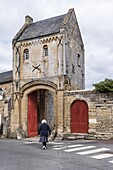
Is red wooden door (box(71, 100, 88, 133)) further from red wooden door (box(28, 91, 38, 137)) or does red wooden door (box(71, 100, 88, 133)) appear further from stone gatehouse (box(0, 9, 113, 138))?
red wooden door (box(28, 91, 38, 137))

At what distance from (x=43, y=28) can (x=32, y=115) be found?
8.36 metres

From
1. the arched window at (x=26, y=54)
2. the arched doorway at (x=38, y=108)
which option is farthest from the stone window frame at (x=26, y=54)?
the arched doorway at (x=38, y=108)

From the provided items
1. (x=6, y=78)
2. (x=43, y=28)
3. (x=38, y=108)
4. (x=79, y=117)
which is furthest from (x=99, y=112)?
(x=6, y=78)

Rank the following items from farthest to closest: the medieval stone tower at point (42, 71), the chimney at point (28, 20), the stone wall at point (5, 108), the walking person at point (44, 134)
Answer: the chimney at point (28, 20) → the stone wall at point (5, 108) → the medieval stone tower at point (42, 71) → the walking person at point (44, 134)

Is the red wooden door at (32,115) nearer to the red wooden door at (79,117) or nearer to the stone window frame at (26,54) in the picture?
the stone window frame at (26,54)

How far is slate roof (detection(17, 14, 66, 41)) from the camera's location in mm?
22094

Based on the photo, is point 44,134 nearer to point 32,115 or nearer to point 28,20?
point 32,115

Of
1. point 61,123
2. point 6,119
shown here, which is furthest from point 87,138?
point 6,119

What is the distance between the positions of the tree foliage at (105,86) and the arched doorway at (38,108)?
6734 millimetres

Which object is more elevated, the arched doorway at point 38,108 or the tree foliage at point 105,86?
the tree foliage at point 105,86

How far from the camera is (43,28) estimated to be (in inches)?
918

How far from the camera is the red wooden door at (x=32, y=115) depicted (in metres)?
22.5

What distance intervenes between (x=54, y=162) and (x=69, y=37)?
14070 mm

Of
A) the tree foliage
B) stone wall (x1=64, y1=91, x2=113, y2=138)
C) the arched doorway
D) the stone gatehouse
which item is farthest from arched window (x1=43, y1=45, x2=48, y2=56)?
the tree foliage
